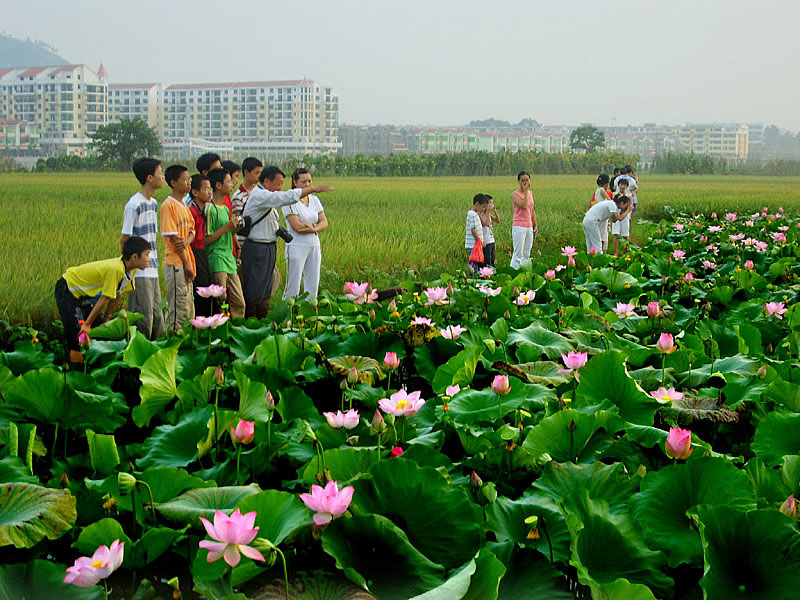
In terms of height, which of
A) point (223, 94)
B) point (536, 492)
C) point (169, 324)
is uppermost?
point (223, 94)

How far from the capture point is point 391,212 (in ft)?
49.3

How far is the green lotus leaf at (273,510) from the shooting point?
128 cm

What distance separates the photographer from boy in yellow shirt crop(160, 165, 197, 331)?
453 centimetres

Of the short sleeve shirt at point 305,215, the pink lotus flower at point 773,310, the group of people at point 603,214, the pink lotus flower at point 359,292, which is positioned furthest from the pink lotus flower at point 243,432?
the group of people at point 603,214

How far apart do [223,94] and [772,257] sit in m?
81.2

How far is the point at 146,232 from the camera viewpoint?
14.4 feet

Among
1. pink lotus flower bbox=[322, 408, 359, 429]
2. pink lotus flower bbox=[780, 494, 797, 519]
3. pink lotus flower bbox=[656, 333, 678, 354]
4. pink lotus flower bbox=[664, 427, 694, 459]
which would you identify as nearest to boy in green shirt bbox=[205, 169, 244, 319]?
pink lotus flower bbox=[656, 333, 678, 354]

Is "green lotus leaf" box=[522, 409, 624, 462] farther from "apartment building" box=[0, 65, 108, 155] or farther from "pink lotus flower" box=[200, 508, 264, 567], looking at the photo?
"apartment building" box=[0, 65, 108, 155]

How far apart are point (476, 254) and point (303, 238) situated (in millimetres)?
1745

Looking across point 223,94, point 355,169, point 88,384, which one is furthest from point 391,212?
point 223,94

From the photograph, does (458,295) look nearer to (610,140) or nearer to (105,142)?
(105,142)

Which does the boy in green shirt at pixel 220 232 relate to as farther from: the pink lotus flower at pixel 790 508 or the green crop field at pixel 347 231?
the pink lotus flower at pixel 790 508

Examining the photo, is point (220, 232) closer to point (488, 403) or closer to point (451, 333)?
point (451, 333)

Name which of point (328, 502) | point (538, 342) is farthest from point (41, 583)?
point (538, 342)
